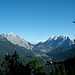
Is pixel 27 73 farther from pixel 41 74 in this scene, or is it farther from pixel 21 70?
pixel 41 74

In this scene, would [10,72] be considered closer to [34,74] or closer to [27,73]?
[27,73]

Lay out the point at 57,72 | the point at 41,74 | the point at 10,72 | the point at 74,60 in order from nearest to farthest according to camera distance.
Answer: the point at 10,72 → the point at 41,74 → the point at 57,72 → the point at 74,60

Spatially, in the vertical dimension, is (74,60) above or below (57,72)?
above

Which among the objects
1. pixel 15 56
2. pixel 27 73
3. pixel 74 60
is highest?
pixel 74 60

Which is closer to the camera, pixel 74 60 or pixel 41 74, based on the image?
pixel 41 74

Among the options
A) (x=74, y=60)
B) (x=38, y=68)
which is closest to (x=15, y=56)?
(x=38, y=68)

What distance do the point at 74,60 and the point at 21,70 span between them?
3172 inches

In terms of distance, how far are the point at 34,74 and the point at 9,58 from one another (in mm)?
33744

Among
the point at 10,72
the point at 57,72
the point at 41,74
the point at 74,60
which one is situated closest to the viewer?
the point at 10,72

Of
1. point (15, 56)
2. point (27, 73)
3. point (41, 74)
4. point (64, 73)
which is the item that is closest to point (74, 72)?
point (64, 73)

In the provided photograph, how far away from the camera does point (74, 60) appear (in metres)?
158

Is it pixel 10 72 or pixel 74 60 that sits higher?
pixel 74 60

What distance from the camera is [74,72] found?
112 meters

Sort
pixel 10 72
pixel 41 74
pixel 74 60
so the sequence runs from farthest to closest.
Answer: pixel 74 60
pixel 41 74
pixel 10 72
